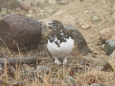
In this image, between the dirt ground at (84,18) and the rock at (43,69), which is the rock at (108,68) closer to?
the rock at (43,69)

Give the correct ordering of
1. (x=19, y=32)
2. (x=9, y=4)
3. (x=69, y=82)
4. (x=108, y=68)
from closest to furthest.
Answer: (x=69, y=82) → (x=108, y=68) → (x=19, y=32) → (x=9, y=4)

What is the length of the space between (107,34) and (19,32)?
6.65ft

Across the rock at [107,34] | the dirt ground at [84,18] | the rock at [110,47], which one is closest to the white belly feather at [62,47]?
the dirt ground at [84,18]

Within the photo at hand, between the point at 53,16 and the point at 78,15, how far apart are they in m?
0.50

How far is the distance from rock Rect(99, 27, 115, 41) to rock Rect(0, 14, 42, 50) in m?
1.70

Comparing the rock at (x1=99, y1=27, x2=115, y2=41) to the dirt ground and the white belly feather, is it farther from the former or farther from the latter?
the white belly feather

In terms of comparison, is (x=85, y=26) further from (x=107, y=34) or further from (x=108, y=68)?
(x=108, y=68)

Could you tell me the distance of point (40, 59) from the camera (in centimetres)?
574

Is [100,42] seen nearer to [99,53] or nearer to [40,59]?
[99,53]

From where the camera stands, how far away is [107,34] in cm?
748

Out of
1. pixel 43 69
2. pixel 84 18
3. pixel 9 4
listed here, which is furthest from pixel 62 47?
pixel 9 4

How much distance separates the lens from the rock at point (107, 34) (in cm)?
742

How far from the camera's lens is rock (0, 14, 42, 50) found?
5996 millimetres

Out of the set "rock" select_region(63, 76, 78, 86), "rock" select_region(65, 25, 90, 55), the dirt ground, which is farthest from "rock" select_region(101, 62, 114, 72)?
"rock" select_region(65, 25, 90, 55)
